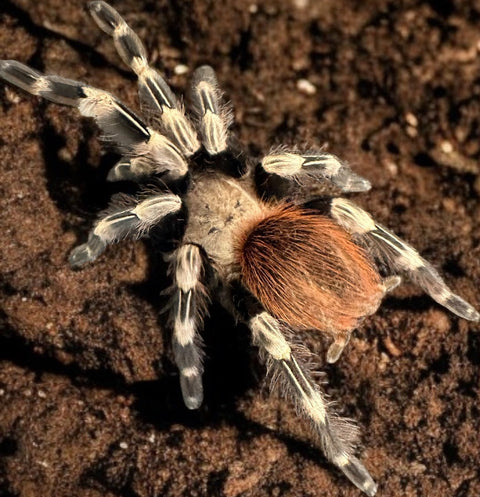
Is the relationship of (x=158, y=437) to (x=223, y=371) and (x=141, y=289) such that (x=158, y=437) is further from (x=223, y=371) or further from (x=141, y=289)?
(x=141, y=289)

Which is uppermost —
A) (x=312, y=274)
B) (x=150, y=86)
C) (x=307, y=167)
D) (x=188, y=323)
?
(x=150, y=86)

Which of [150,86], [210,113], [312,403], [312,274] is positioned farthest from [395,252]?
[150,86]

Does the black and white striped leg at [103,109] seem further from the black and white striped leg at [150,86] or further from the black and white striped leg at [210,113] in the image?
the black and white striped leg at [210,113]

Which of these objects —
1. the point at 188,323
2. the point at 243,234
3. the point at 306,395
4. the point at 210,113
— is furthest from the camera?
the point at 210,113

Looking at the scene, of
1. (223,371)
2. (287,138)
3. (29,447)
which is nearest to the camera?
(29,447)

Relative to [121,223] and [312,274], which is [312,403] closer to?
[312,274]

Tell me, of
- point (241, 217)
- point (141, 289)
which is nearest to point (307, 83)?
point (241, 217)

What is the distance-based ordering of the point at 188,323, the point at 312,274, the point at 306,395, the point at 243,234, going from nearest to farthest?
the point at 312,274
the point at 306,395
the point at 188,323
the point at 243,234
